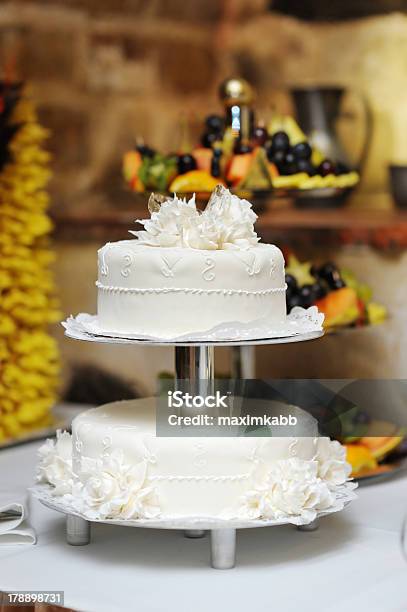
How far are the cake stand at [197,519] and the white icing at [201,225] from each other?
151 millimetres

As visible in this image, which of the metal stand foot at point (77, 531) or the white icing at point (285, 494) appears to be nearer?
the white icing at point (285, 494)

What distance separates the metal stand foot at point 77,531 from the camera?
5.49ft

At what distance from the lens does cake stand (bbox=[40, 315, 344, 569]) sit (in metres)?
1.50

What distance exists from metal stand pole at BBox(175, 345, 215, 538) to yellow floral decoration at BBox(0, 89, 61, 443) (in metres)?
0.78

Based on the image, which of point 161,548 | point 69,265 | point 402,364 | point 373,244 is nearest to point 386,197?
point 373,244

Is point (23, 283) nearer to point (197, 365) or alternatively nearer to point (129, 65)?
point (129, 65)

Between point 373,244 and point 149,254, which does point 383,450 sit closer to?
point 373,244

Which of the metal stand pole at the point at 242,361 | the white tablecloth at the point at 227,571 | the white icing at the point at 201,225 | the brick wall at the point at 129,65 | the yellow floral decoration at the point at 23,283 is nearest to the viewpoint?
the white tablecloth at the point at 227,571

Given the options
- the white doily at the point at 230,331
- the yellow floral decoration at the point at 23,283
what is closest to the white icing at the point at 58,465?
the white doily at the point at 230,331

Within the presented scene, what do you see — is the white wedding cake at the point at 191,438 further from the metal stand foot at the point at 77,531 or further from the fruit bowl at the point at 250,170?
the fruit bowl at the point at 250,170

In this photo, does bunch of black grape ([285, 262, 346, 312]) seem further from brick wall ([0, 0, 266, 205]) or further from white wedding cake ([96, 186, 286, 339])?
brick wall ([0, 0, 266, 205])

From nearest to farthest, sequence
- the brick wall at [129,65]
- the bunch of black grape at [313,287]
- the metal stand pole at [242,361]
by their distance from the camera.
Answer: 1. the bunch of black grape at [313,287]
2. the metal stand pole at [242,361]
3. the brick wall at [129,65]

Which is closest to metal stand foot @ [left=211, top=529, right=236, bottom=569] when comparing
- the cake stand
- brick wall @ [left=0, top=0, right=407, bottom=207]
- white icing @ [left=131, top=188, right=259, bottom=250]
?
the cake stand

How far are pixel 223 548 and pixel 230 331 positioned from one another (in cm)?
32
